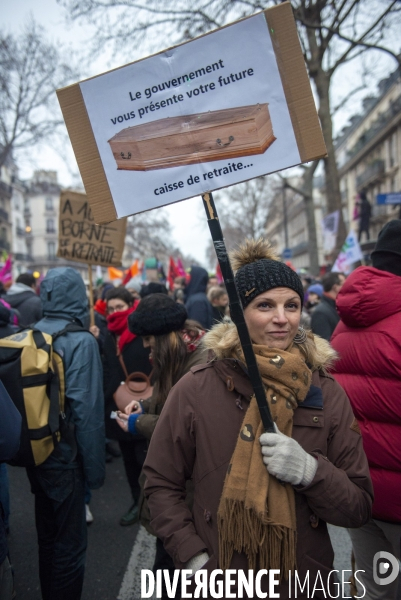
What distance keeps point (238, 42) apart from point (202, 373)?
121 centimetres

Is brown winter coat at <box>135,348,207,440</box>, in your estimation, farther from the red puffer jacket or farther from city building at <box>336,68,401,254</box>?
city building at <box>336,68,401,254</box>

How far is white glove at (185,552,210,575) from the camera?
1688mm

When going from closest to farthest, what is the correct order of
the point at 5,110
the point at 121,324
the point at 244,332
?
the point at 244,332, the point at 121,324, the point at 5,110

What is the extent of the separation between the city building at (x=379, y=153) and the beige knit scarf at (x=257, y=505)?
109 ft

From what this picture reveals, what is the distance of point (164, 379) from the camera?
2910 millimetres

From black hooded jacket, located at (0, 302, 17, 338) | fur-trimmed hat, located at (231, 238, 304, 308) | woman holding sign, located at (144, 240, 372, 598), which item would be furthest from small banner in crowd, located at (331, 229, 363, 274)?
woman holding sign, located at (144, 240, 372, 598)

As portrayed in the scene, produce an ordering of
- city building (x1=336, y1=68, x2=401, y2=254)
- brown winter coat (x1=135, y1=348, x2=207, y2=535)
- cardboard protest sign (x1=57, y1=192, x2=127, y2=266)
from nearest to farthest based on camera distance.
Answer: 1. brown winter coat (x1=135, y1=348, x2=207, y2=535)
2. cardboard protest sign (x1=57, y1=192, x2=127, y2=266)
3. city building (x1=336, y1=68, x2=401, y2=254)

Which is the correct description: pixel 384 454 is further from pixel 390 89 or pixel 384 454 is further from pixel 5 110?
pixel 390 89

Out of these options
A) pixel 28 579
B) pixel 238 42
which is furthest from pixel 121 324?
pixel 238 42

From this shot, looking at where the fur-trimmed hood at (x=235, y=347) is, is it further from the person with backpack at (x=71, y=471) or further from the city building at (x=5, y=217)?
the city building at (x=5, y=217)

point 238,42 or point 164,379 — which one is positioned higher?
point 238,42

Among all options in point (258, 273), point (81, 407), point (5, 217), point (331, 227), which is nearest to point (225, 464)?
point (258, 273)

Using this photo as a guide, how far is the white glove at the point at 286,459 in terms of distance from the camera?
1.61m

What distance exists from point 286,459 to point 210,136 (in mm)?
1152
